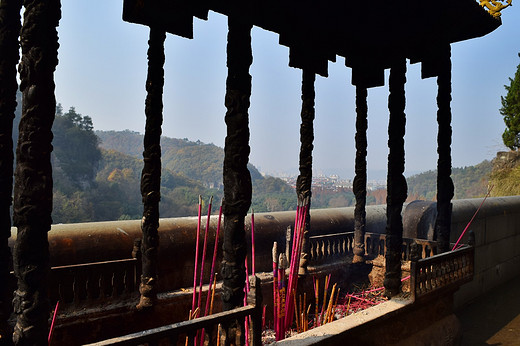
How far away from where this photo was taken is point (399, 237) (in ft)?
17.6

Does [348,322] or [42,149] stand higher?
[42,149]

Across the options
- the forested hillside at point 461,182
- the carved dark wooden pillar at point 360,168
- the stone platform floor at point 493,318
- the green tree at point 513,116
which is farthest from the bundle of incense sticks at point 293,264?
the forested hillside at point 461,182

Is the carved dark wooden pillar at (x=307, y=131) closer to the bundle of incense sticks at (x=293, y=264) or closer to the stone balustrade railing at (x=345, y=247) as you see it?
the stone balustrade railing at (x=345, y=247)

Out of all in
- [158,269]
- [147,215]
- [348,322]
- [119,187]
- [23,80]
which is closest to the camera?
[23,80]

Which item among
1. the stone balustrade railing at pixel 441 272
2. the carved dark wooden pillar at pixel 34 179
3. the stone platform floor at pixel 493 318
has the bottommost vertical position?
the stone platform floor at pixel 493 318

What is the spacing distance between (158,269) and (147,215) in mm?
851

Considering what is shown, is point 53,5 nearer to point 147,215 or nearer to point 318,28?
point 147,215

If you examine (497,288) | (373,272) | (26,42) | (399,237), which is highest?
(26,42)

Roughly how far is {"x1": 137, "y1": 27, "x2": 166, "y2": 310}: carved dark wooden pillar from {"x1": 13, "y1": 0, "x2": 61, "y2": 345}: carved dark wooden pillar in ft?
7.80

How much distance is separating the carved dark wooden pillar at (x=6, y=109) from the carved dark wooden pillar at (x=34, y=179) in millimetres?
863

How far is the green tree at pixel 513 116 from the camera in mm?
25078

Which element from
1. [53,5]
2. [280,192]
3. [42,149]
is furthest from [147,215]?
[280,192]

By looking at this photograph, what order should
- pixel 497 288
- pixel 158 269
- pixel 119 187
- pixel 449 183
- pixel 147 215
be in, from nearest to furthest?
pixel 147 215, pixel 158 269, pixel 449 183, pixel 497 288, pixel 119 187

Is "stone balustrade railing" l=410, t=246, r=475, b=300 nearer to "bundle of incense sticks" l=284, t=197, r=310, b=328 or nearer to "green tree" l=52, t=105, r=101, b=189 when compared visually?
"bundle of incense sticks" l=284, t=197, r=310, b=328
